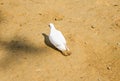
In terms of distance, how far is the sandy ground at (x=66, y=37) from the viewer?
363 cm

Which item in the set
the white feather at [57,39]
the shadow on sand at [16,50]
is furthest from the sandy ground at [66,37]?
the white feather at [57,39]

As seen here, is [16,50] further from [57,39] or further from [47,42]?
[57,39]

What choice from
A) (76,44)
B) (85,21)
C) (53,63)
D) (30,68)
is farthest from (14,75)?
(85,21)

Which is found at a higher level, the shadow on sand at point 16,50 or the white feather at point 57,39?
the white feather at point 57,39

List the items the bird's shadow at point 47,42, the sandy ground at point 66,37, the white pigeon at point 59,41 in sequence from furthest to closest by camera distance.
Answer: the bird's shadow at point 47,42 → the white pigeon at point 59,41 → the sandy ground at point 66,37

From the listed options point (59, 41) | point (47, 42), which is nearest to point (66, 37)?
point (47, 42)

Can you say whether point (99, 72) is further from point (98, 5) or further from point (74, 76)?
point (98, 5)

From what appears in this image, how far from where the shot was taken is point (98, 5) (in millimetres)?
4707

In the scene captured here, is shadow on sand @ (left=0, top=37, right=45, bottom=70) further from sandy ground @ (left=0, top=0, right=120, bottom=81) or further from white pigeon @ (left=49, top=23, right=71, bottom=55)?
white pigeon @ (left=49, top=23, right=71, bottom=55)

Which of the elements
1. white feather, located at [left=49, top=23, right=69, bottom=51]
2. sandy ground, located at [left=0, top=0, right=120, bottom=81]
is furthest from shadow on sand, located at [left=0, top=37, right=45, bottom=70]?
white feather, located at [left=49, top=23, right=69, bottom=51]

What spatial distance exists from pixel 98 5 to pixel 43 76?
5.46 feet

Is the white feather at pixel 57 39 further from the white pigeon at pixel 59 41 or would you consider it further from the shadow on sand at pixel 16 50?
the shadow on sand at pixel 16 50

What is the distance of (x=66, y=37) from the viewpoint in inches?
162

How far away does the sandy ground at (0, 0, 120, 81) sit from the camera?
363 cm
